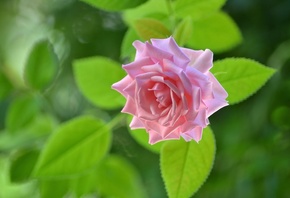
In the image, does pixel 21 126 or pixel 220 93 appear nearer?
pixel 220 93

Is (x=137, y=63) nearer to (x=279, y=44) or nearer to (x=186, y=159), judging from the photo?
(x=186, y=159)

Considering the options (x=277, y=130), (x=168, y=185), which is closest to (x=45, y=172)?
(x=168, y=185)

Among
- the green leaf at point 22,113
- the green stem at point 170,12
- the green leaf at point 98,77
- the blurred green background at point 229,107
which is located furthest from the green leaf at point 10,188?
the green stem at point 170,12

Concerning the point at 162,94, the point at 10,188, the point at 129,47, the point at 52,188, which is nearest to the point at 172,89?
the point at 162,94

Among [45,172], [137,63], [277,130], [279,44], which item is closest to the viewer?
[137,63]

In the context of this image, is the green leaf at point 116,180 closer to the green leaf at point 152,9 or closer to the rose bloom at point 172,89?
the green leaf at point 152,9

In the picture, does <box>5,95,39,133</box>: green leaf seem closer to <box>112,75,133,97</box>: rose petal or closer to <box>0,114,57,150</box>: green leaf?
<box>0,114,57,150</box>: green leaf

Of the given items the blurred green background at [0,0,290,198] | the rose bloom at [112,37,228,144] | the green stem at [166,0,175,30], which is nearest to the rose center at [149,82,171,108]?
the rose bloom at [112,37,228,144]
